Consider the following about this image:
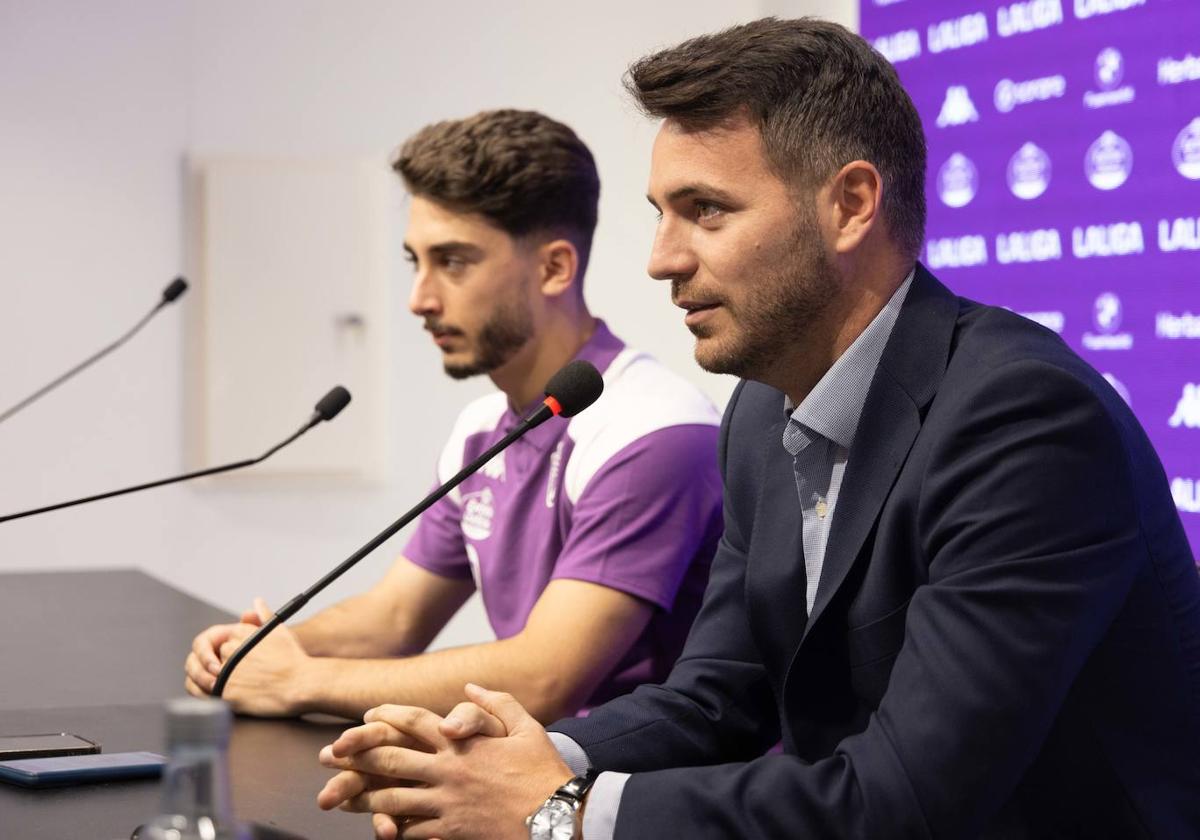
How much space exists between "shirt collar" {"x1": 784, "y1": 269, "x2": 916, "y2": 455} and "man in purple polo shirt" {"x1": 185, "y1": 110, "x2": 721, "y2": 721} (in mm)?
557

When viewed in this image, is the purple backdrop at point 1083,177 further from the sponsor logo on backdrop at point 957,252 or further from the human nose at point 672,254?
the human nose at point 672,254

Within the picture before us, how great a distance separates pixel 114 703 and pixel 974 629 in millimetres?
1103

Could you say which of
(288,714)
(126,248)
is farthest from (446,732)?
(126,248)

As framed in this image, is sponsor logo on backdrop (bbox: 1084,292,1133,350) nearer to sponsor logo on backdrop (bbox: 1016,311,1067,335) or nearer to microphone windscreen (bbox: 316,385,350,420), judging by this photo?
sponsor logo on backdrop (bbox: 1016,311,1067,335)

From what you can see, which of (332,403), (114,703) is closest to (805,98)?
(332,403)

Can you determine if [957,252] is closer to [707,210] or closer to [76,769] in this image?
[707,210]

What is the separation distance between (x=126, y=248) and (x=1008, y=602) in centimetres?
351

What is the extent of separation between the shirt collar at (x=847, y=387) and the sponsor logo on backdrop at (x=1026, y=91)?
1.66m

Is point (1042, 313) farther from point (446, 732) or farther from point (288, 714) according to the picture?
point (446, 732)

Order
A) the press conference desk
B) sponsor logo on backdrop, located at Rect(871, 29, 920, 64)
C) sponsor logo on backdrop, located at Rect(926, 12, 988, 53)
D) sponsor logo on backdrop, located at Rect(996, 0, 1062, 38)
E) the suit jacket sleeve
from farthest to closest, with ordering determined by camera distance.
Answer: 1. sponsor logo on backdrop, located at Rect(871, 29, 920, 64)
2. sponsor logo on backdrop, located at Rect(926, 12, 988, 53)
3. sponsor logo on backdrop, located at Rect(996, 0, 1062, 38)
4. the press conference desk
5. the suit jacket sleeve

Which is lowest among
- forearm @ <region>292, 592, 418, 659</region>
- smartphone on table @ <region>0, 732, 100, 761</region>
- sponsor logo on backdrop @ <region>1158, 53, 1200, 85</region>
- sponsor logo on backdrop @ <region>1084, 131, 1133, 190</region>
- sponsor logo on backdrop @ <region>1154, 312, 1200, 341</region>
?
forearm @ <region>292, 592, 418, 659</region>

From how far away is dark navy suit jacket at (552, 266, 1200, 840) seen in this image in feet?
3.79

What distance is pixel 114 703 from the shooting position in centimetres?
179

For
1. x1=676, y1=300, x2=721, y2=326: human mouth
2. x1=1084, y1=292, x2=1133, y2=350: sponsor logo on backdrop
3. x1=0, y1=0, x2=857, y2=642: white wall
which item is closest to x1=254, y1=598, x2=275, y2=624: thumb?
x1=676, y1=300, x2=721, y2=326: human mouth
